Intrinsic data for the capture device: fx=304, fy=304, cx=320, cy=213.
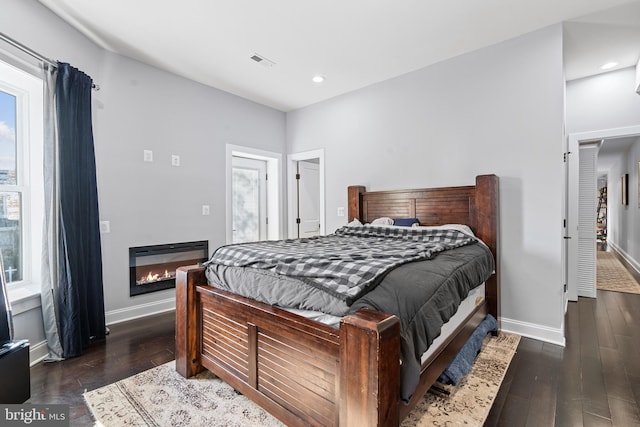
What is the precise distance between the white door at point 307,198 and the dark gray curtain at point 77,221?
288cm

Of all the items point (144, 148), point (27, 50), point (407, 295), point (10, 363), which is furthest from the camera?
point (144, 148)

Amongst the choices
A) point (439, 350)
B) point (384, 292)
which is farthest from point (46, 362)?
point (439, 350)

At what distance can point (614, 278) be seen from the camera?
189 inches

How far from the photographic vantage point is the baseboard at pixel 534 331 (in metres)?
2.60

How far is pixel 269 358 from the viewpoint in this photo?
5.19 feet

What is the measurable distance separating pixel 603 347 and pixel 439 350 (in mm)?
1862

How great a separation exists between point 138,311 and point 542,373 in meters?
3.69

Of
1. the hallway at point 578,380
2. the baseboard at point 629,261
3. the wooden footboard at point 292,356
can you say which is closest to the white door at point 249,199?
the wooden footboard at point 292,356

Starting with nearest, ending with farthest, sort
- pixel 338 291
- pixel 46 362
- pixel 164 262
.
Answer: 1. pixel 338 291
2. pixel 46 362
3. pixel 164 262

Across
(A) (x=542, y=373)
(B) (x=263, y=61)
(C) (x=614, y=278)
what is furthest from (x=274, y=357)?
(C) (x=614, y=278)

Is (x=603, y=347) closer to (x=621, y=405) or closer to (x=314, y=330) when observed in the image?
(x=621, y=405)

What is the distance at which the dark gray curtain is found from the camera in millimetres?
2406

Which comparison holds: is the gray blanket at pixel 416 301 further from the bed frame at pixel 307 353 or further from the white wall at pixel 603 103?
the white wall at pixel 603 103

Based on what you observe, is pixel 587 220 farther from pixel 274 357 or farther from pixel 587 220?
pixel 274 357
